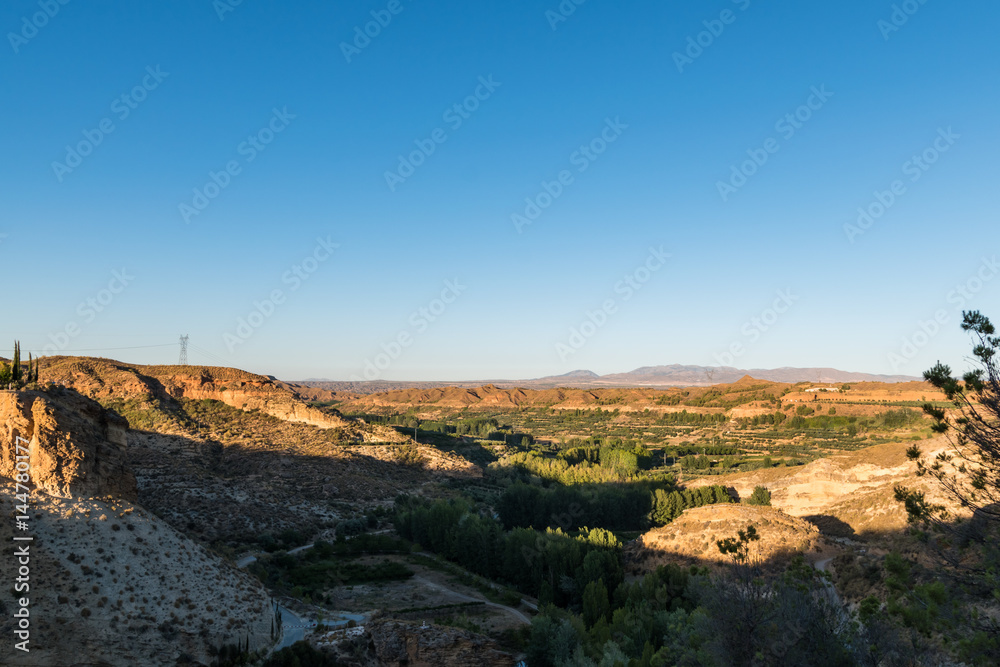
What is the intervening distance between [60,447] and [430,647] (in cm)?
1556

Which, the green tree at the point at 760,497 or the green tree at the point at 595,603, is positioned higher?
the green tree at the point at 595,603

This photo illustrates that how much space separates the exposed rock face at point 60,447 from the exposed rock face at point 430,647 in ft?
37.9

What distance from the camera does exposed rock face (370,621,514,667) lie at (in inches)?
884

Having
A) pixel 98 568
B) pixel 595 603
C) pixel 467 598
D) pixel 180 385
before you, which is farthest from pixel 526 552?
pixel 180 385

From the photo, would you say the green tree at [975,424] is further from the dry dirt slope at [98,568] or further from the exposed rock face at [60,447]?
the exposed rock face at [60,447]

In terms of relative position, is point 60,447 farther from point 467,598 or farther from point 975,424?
point 975,424

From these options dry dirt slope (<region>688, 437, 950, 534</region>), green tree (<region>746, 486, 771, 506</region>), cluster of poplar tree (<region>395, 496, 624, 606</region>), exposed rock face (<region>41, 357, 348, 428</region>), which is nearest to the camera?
cluster of poplar tree (<region>395, 496, 624, 606</region>)

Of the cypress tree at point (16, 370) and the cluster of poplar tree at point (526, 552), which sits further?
the cluster of poplar tree at point (526, 552)

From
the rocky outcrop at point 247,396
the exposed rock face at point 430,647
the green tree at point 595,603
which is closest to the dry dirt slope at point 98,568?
the exposed rock face at point 430,647

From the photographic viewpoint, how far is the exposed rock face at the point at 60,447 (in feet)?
62.7

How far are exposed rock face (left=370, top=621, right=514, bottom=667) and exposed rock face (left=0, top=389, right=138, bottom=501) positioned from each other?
11555 millimetres

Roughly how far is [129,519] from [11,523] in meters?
3.49

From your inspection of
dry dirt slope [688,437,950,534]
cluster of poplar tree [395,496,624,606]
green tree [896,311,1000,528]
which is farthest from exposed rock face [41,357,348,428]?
green tree [896,311,1000,528]

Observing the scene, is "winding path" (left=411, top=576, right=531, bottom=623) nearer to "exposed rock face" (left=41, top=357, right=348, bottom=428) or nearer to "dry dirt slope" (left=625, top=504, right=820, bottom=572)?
"dry dirt slope" (left=625, top=504, right=820, bottom=572)
